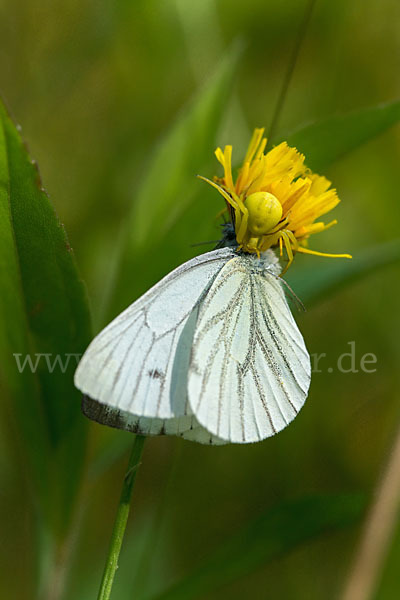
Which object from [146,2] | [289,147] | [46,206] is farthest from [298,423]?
[146,2]

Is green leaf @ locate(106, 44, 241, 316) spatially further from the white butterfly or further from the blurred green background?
the blurred green background

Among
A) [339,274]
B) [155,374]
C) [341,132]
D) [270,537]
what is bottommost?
[270,537]

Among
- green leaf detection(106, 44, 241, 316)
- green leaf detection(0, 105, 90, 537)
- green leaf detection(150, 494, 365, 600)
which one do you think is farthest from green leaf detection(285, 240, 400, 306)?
green leaf detection(0, 105, 90, 537)

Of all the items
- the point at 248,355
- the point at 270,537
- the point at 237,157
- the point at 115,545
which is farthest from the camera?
the point at 237,157

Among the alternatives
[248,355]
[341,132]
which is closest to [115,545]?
[248,355]

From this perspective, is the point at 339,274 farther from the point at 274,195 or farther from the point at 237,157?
the point at 237,157
